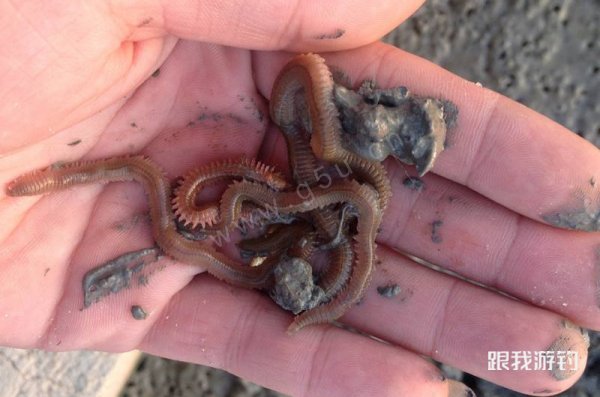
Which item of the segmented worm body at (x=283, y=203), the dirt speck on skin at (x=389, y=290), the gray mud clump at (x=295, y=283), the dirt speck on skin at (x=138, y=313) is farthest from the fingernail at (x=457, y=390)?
the dirt speck on skin at (x=138, y=313)

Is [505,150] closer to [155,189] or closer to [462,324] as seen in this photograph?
[462,324]

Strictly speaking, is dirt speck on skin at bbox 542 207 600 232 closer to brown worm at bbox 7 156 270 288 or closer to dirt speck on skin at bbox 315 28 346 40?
dirt speck on skin at bbox 315 28 346 40

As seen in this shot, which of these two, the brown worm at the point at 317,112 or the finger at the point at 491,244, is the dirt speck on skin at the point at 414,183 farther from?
the brown worm at the point at 317,112

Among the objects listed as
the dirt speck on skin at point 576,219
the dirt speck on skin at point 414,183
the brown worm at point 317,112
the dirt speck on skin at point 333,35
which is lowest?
the dirt speck on skin at point 414,183

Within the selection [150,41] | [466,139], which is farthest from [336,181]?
[150,41]

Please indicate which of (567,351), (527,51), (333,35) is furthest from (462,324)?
(527,51)

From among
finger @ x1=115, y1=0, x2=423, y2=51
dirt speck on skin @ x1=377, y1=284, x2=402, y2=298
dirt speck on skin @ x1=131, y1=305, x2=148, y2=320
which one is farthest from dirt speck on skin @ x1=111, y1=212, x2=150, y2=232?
dirt speck on skin @ x1=377, y1=284, x2=402, y2=298
